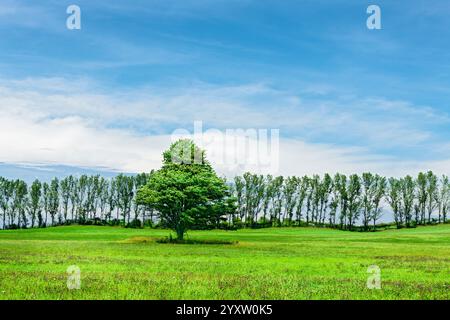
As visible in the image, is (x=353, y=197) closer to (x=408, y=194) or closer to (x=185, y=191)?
(x=408, y=194)

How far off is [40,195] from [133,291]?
165 metres

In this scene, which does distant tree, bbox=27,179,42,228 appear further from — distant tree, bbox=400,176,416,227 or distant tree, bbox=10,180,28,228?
distant tree, bbox=400,176,416,227

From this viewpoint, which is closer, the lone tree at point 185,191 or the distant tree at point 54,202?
the lone tree at point 185,191

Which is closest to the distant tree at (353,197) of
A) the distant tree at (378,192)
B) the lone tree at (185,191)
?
the distant tree at (378,192)

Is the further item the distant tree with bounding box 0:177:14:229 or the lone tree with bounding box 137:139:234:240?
the distant tree with bounding box 0:177:14:229

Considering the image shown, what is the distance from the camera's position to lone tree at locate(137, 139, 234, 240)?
66375mm

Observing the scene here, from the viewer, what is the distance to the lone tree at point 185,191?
66.4m

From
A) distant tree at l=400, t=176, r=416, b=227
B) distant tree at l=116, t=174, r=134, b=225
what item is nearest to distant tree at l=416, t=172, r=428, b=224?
distant tree at l=400, t=176, r=416, b=227

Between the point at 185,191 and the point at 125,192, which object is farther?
the point at 125,192

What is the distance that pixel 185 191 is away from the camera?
65.8 meters

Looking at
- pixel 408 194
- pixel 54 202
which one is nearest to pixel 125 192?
pixel 54 202

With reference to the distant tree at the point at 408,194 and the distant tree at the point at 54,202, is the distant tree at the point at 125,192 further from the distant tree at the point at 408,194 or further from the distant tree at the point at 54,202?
the distant tree at the point at 408,194
